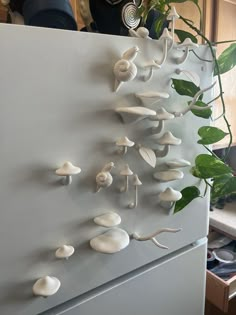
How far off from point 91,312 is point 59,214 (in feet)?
0.74

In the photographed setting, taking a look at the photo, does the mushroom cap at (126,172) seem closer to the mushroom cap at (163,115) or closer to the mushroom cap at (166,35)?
the mushroom cap at (163,115)

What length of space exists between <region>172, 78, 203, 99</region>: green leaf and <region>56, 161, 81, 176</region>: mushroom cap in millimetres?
292

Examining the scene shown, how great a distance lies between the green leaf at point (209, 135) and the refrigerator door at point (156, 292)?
0.95 ft

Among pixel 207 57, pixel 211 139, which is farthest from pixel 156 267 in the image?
pixel 207 57

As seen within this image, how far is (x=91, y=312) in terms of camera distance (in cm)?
54

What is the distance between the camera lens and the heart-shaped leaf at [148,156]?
1.77ft

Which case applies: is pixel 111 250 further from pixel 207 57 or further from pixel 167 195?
pixel 207 57

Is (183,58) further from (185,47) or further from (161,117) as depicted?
(161,117)

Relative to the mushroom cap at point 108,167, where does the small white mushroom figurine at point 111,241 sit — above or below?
below

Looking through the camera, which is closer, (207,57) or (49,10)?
(49,10)

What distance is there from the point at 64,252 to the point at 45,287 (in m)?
0.06

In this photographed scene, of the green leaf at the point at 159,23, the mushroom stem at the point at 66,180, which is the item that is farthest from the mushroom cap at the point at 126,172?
the green leaf at the point at 159,23

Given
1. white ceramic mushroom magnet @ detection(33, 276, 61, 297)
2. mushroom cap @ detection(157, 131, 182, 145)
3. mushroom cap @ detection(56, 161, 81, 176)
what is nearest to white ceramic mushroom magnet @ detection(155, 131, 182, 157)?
mushroom cap @ detection(157, 131, 182, 145)

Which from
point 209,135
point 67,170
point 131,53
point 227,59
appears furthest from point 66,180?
point 227,59
